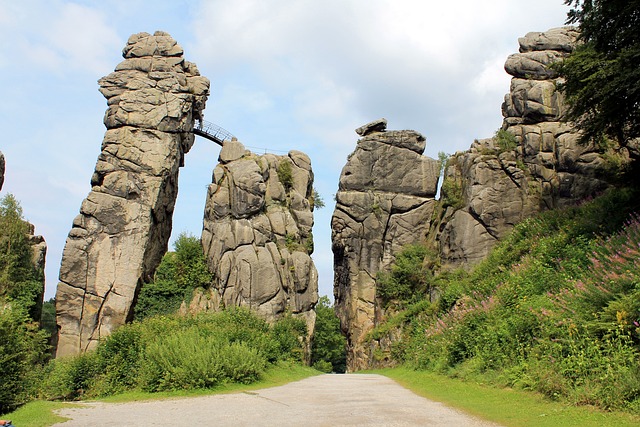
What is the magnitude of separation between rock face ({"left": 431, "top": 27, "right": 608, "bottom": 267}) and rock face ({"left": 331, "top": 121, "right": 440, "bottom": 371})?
3950mm

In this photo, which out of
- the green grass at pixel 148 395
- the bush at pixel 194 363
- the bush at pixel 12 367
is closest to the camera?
the green grass at pixel 148 395

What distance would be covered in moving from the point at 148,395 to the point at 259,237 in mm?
26749

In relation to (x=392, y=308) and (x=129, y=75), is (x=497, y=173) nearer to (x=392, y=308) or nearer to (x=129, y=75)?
(x=392, y=308)

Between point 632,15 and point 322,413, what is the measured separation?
15.8 metres

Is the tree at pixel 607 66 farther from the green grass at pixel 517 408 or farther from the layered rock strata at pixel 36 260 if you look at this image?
the layered rock strata at pixel 36 260

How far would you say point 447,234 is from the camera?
40.8 m

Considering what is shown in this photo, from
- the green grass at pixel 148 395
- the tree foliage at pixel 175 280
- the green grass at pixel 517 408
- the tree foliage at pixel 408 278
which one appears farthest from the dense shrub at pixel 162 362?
the tree foliage at pixel 408 278

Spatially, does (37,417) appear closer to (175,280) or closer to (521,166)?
(175,280)

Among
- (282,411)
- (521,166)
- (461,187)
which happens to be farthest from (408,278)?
(282,411)

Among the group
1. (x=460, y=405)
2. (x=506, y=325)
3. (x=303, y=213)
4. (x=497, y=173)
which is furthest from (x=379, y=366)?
(x=460, y=405)

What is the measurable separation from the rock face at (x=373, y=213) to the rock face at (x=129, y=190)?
49.8 feet

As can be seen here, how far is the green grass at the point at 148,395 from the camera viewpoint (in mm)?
Answer: 10500

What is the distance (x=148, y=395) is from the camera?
1464 cm

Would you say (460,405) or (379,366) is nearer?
(460,405)
